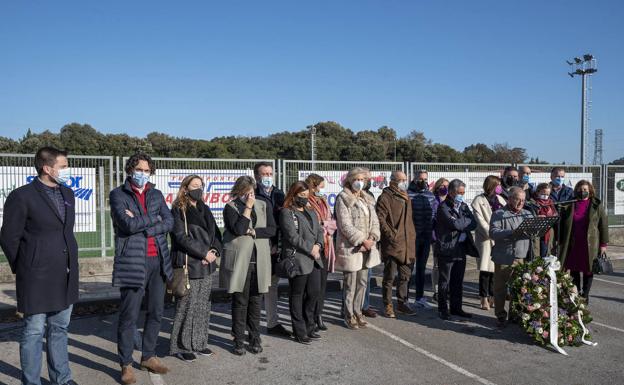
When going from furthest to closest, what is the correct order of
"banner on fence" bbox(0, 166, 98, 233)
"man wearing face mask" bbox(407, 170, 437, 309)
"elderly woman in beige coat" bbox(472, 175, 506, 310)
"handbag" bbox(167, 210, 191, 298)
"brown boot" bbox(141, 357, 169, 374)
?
"banner on fence" bbox(0, 166, 98, 233), "man wearing face mask" bbox(407, 170, 437, 309), "elderly woman in beige coat" bbox(472, 175, 506, 310), "handbag" bbox(167, 210, 191, 298), "brown boot" bbox(141, 357, 169, 374)

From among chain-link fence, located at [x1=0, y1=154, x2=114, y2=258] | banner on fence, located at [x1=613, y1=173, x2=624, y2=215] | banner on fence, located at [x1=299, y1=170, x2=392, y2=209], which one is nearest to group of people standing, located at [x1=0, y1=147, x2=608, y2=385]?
banner on fence, located at [x1=299, y1=170, x2=392, y2=209]

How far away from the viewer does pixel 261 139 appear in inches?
2034

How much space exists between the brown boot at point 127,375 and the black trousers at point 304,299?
1877 mm

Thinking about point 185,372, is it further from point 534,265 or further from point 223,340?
point 534,265

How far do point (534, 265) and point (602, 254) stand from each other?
2129mm

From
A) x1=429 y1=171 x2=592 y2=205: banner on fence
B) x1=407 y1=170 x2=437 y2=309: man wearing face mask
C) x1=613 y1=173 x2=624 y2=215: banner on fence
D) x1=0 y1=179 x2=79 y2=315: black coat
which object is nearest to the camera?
x1=0 y1=179 x2=79 y2=315: black coat

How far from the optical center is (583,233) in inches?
293

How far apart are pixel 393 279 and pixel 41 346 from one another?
443 centimetres

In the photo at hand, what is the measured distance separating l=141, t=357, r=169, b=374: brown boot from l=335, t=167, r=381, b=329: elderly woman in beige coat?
2435 mm

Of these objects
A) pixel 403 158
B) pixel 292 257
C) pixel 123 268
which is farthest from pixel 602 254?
pixel 403 158

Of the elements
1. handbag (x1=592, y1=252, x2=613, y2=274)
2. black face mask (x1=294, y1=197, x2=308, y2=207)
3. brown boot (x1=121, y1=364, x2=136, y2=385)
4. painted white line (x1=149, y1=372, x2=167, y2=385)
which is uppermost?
black face mask (x1=294, y1=197, x2=308, y2=207)

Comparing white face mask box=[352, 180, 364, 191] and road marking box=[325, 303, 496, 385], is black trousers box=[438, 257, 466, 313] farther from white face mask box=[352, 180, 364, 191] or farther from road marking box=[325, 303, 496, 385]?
white face mask box=[352, 180, 364, 191]

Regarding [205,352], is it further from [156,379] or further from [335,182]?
[335,182]

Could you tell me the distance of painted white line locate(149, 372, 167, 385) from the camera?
15.4 feet
